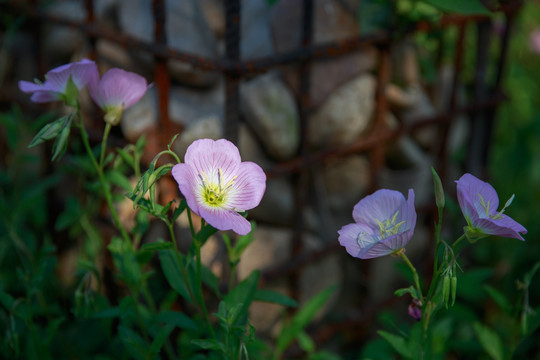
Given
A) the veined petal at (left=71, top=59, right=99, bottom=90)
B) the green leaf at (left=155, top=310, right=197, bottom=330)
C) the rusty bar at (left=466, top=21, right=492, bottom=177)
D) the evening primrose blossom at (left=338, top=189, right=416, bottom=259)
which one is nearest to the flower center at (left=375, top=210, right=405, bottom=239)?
the evening primrose blossom at (left=338, top=189, right=416, bottom=259)

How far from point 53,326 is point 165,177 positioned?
1.18 feet

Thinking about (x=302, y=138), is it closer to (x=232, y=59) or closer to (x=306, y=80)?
(x=306, y=80)

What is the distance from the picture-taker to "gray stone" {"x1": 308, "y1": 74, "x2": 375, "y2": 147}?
1.44m

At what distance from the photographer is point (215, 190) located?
74 centimetres

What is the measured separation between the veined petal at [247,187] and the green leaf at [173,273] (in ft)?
0.66

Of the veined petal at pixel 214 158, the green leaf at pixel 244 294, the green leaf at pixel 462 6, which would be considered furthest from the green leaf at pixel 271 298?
the green leaf at pixel 462 6

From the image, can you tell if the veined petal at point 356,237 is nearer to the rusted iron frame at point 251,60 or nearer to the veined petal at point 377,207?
the veined petal at point 377,207

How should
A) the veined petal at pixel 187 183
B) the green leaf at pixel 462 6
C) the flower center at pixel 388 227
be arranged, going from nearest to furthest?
the veined petal at pixel 187 183, the flower center at pixel 388 227, the green leaf at pixel 462 6

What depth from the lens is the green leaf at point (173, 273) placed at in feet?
2.94

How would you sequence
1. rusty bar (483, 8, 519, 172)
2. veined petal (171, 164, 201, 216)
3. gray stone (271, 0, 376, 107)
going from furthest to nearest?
rusty bar (483, 8, 519, 172) → gray stone (271, 0, 376, 107) → veined petal (171, 164, 201, 216)

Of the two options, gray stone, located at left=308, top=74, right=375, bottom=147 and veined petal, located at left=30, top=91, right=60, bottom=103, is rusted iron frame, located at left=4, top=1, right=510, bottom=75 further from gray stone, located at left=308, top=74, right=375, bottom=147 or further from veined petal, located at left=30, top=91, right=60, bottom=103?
veined petal, located at left=30, top=91, right=60, bottom=103

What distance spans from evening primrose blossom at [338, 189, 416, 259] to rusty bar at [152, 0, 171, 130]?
60cm

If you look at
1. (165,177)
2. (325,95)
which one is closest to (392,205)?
(165,177)

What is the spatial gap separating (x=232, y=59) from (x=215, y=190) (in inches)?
17.0
